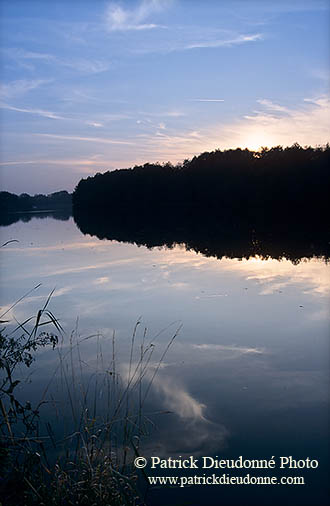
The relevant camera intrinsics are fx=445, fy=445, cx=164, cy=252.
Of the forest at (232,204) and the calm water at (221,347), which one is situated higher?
the forest at (232,204)

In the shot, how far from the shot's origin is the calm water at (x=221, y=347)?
15.4ft

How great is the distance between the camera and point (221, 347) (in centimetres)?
791

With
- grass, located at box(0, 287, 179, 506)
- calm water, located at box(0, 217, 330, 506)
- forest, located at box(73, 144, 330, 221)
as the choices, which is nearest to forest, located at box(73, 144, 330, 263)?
forest, located at box(73, 144, 330, 221)

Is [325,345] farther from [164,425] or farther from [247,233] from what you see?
[247,233]

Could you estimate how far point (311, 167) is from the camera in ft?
158

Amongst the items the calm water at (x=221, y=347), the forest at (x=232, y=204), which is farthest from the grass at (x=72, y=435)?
the forest at (x=232, y=204)

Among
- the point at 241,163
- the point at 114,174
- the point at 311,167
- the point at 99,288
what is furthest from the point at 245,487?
the point at 114,174

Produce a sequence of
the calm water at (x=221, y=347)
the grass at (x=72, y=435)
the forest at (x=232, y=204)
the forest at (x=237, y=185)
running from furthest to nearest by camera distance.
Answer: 1. the forest at (x=237, y=185)
2. the forest at (x=232, y=204)
3. the calm water at (x=221, y=347)
4. the grass at (x=72, y=435)

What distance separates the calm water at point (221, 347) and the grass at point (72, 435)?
27cm

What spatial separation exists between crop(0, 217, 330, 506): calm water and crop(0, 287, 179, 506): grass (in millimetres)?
267

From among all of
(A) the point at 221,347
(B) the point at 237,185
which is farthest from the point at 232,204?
(A) the point at 221,347

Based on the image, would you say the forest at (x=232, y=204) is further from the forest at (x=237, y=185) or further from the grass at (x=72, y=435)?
the grass at (x=72, y=435)

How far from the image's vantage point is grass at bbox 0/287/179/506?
353 centimetres

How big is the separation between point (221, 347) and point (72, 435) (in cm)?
453
